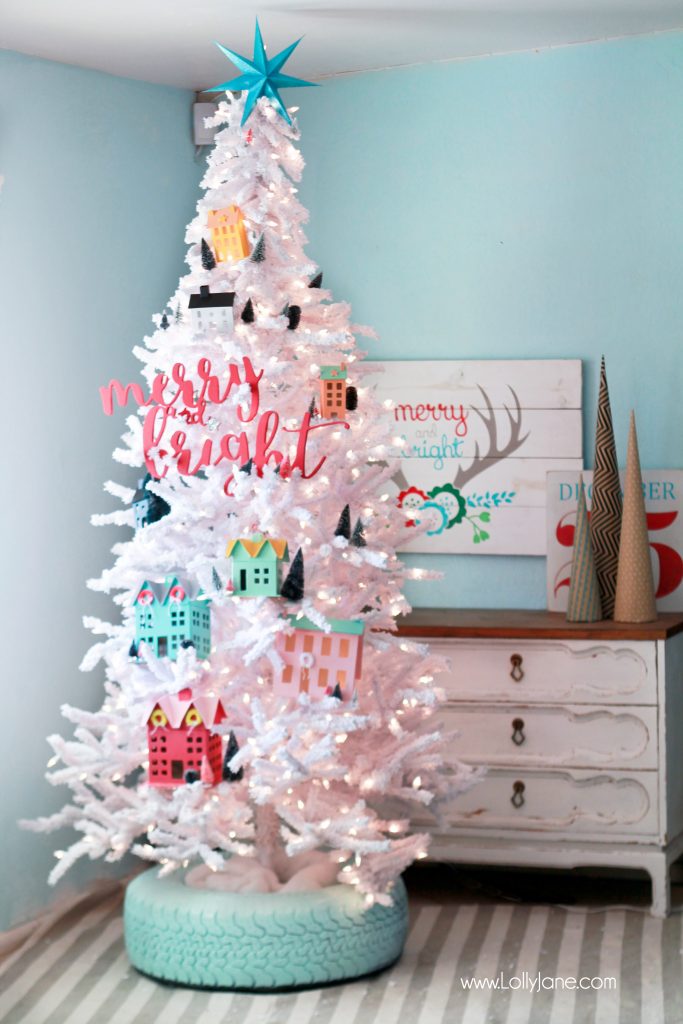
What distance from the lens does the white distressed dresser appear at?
353cm

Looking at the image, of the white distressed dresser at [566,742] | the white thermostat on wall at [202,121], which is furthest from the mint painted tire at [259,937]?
the white thermostat on wall at [202,121]

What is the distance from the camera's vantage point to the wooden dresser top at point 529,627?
3.54 m

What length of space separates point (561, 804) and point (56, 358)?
1854 mm

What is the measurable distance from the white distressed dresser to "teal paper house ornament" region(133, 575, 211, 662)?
86 centimetres

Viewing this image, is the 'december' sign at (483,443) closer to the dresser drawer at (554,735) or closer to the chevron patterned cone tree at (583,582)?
the chevron patterned cone tree at (583,582)

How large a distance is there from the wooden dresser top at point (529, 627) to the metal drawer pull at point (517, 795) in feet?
1.33

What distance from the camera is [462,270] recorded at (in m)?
4.07

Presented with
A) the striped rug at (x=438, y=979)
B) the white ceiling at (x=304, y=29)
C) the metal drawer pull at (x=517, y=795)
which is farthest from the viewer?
the metal drawer pull at (x=517, y=795)

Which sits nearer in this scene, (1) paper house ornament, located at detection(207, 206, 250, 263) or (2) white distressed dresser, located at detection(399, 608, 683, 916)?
(1) paper house ornament, located at detection(207, 206, 250, 263)

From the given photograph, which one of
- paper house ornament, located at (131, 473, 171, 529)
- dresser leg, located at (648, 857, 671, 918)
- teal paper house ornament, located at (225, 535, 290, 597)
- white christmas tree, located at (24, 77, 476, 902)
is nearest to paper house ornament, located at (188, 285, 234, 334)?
white christmas tree, located at (24, 77, 476, 902)

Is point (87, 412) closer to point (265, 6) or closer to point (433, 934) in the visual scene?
point (265, 6)

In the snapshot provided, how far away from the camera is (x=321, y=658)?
9.70 ft

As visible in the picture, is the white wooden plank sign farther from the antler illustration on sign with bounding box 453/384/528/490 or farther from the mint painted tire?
the mint painted tire

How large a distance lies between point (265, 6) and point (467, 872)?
2520mm
